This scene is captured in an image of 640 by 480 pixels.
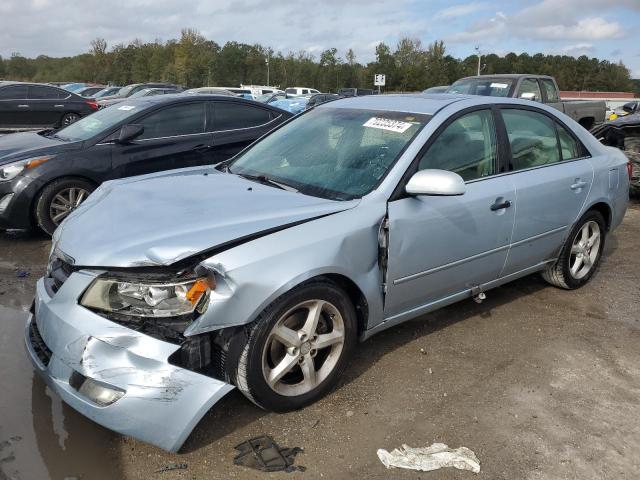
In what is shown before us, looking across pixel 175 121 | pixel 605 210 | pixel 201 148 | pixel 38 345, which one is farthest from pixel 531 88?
pixel 38 345

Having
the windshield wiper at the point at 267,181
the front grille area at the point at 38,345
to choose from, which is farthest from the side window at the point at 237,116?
the front grille area at the point at 38,345

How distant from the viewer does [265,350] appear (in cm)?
264

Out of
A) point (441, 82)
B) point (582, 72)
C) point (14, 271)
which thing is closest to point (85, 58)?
point (441, 82)

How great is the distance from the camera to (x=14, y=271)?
4.95 metres

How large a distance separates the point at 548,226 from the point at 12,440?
360 cm

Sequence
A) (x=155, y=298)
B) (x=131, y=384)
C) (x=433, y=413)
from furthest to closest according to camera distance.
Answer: (x=433, y=413) < (x=155, y=298) < (x=131, y=384)

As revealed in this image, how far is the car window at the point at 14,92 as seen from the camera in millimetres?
14359

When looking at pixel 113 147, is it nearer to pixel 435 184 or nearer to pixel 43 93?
pixel 435 184

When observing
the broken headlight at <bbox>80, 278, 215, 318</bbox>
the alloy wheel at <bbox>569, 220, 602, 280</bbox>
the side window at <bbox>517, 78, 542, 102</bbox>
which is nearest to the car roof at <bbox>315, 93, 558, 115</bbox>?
the alloy wheel at <bbox>569, 220, 602, 280</bbox>

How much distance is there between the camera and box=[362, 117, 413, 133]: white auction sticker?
343 centimetres

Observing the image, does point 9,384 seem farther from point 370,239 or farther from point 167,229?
point 370,239

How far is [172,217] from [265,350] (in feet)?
2.62

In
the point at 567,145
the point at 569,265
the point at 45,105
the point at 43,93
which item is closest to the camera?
the point at 567,145

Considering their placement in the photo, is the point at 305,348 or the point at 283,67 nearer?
the point at 305,348
